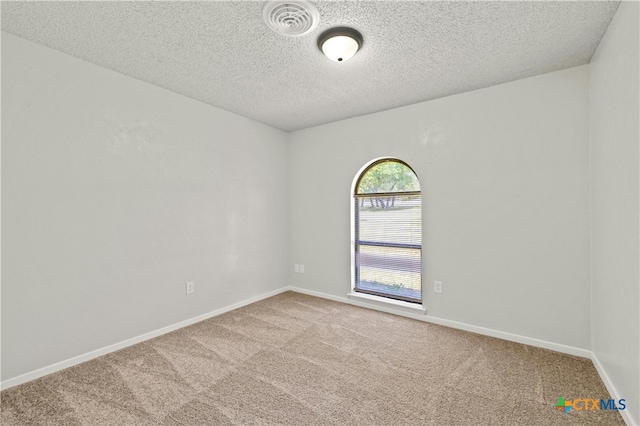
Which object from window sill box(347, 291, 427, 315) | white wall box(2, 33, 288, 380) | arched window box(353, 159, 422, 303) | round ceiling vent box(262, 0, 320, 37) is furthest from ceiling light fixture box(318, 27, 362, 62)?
window sill box(347, 291, 427, 315)

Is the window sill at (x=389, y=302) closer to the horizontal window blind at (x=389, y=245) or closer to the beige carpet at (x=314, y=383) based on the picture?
the horizontal window blind at (x=389, y=245)

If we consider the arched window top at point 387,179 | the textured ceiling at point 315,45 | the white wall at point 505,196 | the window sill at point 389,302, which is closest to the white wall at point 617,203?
the white wall at point 505,196

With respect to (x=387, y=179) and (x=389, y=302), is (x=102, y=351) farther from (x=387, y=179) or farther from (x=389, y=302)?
(x=387, y=179)

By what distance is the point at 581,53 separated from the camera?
2182 millimetres

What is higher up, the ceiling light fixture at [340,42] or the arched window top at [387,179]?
the ceiling light fixture at [340,42]

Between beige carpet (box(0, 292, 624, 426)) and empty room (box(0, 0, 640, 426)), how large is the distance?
0.7 inches

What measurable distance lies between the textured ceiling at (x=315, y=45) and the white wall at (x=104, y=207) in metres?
0.30

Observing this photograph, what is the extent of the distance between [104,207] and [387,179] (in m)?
2.99

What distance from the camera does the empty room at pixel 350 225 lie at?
1745mm

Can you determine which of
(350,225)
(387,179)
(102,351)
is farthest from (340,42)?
(102,351)

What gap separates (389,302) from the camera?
3395mm

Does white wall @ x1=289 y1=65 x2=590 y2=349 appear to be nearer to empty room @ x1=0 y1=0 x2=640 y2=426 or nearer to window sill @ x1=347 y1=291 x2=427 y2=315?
empty room @ x1=0 y1=0 x2=640 y2=426

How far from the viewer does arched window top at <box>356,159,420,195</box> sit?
11.1 feet

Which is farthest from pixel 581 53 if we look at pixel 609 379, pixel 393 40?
pixel 609 379
